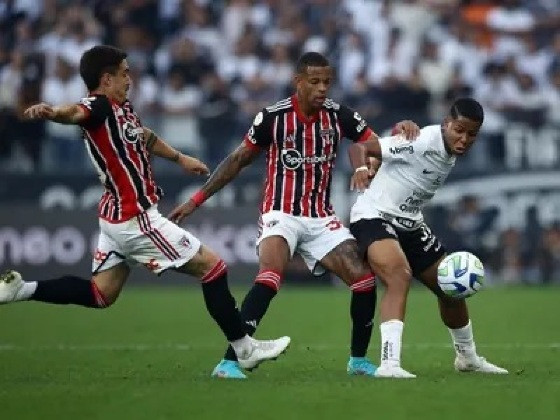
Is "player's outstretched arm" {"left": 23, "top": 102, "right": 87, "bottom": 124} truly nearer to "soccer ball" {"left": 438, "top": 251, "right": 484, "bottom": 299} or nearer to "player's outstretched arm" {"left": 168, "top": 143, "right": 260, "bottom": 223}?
"player's outstretched arm" {"left": 168, "top": 143, "right": 260, "bottom": 223}

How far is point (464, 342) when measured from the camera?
35.6ft

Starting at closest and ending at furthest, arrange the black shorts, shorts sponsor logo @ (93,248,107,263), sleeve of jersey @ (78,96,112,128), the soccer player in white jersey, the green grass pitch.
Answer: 1. the green grass pitch
2. sleeve of jersey @ (78,96,112,128)
3. the soccer player in white jersey
4. shorts sponsor logo @ (93,248,107,263)
5. the black shorts

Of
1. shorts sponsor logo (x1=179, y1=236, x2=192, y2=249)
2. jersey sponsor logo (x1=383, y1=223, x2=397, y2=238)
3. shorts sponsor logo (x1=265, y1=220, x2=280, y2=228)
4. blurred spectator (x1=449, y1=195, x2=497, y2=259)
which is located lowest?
blurred spectator (x1=449, y1=195, x2=497, y2=259)

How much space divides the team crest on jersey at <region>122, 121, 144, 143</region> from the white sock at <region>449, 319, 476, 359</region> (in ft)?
9.07

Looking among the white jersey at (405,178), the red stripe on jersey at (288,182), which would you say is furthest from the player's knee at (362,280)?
the red stripe on jersey at (288,182)

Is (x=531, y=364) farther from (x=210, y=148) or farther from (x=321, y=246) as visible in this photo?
(x=210, y=148)

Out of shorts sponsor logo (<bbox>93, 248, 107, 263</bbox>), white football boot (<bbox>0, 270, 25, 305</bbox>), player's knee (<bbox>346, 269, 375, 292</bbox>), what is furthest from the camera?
player's knee (<bbox>346, 269, 375, 292</bbox>)

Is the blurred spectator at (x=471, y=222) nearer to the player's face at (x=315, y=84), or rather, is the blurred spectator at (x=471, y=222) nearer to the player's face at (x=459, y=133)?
the player's face at (x=459, y=133)

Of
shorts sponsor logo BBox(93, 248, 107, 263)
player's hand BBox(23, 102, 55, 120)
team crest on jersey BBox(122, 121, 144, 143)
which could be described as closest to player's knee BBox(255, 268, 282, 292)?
shorts sponsor logo BBox(93, 248, 107, 263)

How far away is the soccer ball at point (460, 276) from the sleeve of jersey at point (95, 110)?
260 centimetres

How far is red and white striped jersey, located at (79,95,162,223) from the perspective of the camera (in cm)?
1005

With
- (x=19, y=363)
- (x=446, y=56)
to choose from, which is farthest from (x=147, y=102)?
(x=19, y=363)

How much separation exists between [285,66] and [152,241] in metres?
12.8

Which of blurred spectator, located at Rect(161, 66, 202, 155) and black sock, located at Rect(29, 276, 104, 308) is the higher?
blurred spectator, located at Rect(161, 66, 202, 155)
